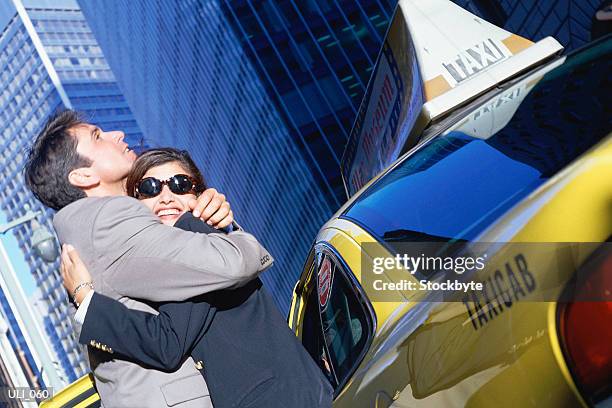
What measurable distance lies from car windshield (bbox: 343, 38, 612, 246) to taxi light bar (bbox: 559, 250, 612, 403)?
35cm

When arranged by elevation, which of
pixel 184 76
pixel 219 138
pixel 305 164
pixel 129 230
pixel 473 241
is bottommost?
pixel 473 241

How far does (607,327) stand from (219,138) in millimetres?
59562

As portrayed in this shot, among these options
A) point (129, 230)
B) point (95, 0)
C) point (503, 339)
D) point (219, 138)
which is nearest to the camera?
point (503, 339)

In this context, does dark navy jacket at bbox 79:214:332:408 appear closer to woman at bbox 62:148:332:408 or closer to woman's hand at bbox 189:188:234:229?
woman at bbox 62:148:332:408

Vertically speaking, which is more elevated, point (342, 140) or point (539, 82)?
point (342, 140)

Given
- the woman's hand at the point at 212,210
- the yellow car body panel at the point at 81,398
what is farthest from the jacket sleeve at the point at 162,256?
the yellow car body panel at the point at 81,398

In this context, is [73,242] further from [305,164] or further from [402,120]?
[305,164]

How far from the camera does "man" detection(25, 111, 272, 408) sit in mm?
2314

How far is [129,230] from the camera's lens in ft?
7.92

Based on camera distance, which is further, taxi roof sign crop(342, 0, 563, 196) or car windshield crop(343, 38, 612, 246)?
taxi roof sign crop(342, 0, 563, 196)

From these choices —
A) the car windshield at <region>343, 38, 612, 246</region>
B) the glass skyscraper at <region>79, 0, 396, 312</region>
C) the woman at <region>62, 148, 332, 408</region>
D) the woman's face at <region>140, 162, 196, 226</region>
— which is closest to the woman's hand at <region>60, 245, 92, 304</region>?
the woman at <region>62, 148, 332, 408</region>

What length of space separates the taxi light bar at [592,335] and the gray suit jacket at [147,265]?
92cm

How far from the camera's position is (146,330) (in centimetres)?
228

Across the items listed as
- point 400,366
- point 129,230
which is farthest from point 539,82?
point 129,230
